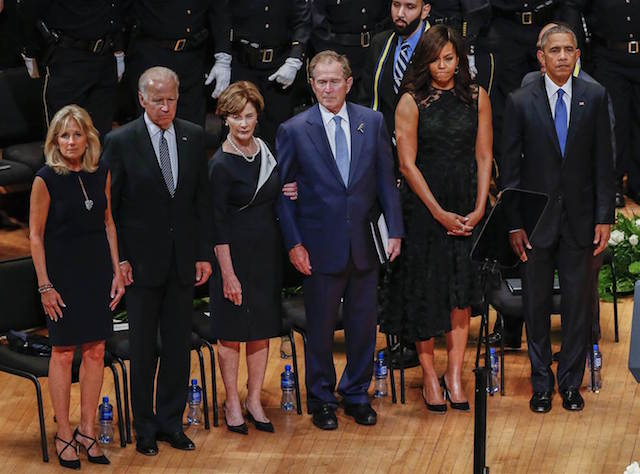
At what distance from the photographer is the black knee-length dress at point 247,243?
7.18 m

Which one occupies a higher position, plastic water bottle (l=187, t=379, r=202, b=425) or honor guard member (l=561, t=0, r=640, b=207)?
honor guard member (l=561, t=0, r=640, b=207)

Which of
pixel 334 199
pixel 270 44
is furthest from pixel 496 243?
pixel 270 44

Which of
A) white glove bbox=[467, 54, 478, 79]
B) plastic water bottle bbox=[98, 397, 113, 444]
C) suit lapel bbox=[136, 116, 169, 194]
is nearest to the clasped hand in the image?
suit lapel bbox=[136, 116, 169, 194]

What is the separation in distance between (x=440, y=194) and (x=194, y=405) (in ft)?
5.05

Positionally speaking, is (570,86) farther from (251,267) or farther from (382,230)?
(251,267)

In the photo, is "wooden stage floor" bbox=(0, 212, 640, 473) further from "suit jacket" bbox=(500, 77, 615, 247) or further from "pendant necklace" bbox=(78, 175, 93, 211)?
"pendant necklace" bbox=(78, 175, 93, 211)

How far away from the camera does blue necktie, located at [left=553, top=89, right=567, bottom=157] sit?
24.4 feet

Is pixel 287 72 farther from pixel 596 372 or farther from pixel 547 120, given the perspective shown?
pixel 596 372

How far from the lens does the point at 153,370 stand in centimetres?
723

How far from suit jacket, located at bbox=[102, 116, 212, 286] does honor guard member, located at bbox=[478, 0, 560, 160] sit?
346cm

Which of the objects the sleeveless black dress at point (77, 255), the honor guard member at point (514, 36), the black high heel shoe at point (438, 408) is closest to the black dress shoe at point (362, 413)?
the black high heel shoe at point (438, 408)

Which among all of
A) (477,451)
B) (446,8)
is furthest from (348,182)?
(446,8)

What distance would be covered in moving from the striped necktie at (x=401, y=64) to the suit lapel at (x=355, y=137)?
2.42ft

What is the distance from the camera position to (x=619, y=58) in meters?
10.2
